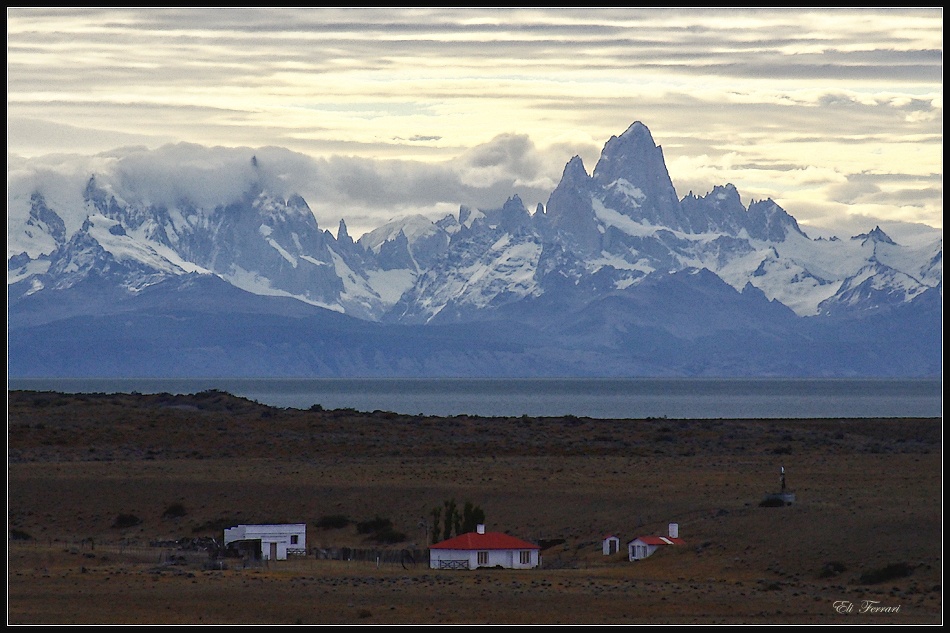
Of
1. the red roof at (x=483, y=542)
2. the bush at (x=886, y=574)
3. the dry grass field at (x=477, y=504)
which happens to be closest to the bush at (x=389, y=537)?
the dry grass field at (x=477, y=504)

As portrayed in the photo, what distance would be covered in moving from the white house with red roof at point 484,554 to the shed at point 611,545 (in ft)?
12.6

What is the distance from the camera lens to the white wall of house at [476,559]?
174 feet

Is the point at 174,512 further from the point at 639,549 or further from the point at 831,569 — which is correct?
the point at 831,569

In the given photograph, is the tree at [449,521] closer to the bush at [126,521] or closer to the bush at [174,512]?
the bush at [174,512]

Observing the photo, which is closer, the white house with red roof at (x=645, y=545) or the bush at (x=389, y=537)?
the white house with red roof at (x=645, y=545)

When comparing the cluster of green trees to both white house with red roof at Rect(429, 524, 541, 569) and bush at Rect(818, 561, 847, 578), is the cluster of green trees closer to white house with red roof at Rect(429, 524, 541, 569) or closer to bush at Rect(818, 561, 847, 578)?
white house with red roof at Rect(429, 524, 541, 569)

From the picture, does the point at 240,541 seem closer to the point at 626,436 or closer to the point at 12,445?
the point at 12,445

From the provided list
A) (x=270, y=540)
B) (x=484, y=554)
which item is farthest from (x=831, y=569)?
(x=270, y=540)

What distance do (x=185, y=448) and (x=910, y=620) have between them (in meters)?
64.0

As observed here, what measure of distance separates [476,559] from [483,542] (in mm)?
802

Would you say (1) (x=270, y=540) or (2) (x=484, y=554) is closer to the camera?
(2) (x=484, y=554)

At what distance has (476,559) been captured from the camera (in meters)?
53.2

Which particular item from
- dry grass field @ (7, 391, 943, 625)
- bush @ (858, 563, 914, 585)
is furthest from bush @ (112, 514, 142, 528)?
bush @ (858, 563, 914, 585)

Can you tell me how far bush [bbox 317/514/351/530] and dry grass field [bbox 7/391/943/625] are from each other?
40cm
